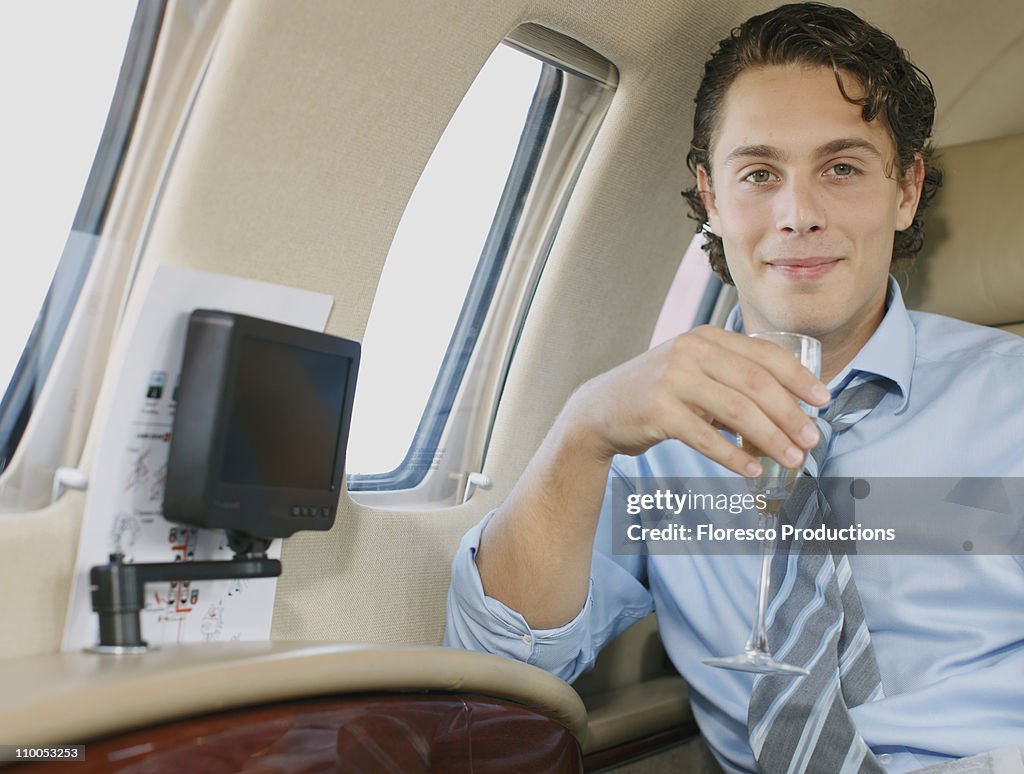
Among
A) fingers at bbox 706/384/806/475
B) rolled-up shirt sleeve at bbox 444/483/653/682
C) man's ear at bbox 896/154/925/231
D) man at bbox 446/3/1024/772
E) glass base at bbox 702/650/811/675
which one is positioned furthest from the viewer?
man's ear at bbox 896/154/925/231

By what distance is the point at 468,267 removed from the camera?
221 centimetres

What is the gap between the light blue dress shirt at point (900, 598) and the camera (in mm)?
1688

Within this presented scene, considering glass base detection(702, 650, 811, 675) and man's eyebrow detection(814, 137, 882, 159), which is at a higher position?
man's eyebrow detection(814, 137, 882, 159)

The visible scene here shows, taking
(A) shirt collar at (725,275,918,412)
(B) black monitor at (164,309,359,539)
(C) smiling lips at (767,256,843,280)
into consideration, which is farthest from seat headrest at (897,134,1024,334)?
(B) black monitor at (164,309,359,539)

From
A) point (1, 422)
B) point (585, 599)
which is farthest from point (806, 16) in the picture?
point (1, 422)

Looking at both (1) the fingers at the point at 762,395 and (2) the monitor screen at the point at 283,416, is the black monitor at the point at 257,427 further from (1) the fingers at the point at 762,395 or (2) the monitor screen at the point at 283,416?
(1) the fingers at the point at 762,395

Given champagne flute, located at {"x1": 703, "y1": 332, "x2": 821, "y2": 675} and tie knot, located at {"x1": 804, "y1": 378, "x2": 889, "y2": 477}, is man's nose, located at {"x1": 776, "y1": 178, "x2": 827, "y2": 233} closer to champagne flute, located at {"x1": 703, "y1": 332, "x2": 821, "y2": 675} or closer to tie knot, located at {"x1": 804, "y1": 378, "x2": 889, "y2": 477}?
tie knot, located at {"x1": 804, "y1": 378, "x2": 889, "y2": 477}

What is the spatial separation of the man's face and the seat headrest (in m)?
0.37

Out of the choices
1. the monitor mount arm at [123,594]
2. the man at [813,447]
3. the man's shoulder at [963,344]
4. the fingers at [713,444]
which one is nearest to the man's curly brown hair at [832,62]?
the man at [813,447]

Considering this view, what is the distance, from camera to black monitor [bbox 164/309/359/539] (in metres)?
1.43

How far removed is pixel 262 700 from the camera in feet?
4.00

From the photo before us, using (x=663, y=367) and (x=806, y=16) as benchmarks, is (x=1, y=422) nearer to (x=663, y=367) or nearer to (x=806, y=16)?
(x=663, y=367)

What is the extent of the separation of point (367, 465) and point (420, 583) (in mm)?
257

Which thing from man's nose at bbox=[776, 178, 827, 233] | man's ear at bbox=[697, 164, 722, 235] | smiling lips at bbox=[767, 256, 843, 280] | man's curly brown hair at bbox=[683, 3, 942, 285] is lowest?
smiling lips at bbox=[767, 256, 843, 280]
